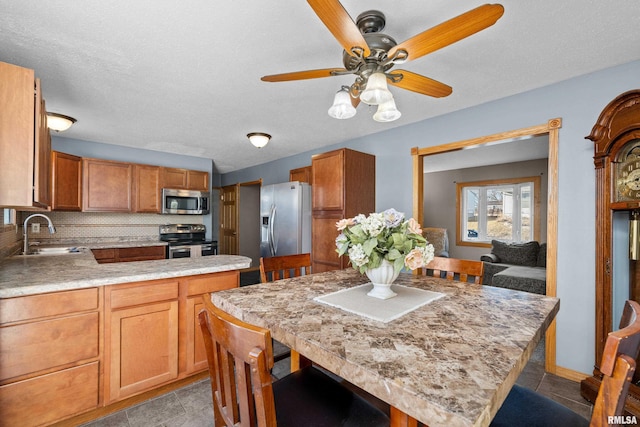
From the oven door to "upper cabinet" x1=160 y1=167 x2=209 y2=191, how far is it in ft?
3.39

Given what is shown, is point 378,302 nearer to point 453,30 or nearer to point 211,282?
point 453,30

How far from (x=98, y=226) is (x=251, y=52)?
4068 mm

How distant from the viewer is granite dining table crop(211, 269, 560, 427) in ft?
2.05

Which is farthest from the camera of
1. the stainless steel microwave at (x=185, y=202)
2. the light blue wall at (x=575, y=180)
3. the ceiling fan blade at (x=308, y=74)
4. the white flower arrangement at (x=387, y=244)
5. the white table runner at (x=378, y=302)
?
the stainless steel microwave at (x=185, y=202)

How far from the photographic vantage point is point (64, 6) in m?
1.52

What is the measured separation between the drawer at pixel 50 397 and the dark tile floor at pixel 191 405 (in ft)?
0.65

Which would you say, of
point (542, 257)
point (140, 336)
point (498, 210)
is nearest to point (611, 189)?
point (140, 336)

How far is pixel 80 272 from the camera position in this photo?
73.7 inches

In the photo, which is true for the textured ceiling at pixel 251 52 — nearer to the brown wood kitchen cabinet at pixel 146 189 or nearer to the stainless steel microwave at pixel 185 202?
the brown wood kitchen cabinet at pixel 146 189

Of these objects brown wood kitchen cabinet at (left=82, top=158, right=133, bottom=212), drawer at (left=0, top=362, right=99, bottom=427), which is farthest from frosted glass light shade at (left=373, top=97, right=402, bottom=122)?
brown wood kitchen cabinet at (left=82, top=158, right=133, bottom=212)

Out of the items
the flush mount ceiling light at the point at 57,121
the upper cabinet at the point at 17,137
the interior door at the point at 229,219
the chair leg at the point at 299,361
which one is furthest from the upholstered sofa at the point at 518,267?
the flush mount ceiling light at the point at 57,121

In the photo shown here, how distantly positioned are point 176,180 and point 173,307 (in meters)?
3.31

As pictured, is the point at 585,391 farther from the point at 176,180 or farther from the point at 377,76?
the point at 176,180

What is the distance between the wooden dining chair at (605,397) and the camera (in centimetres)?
62
